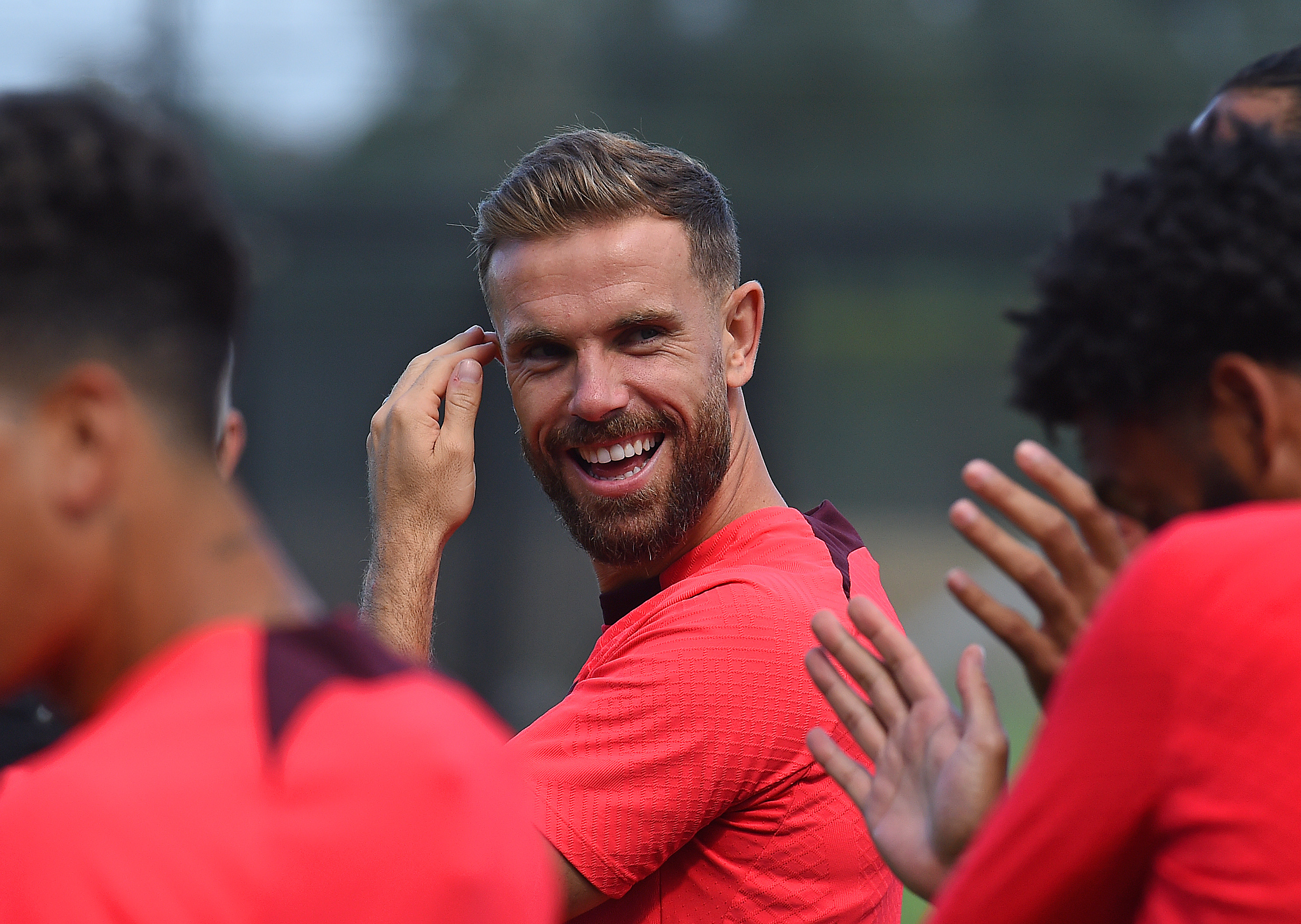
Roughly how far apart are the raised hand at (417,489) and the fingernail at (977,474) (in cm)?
143

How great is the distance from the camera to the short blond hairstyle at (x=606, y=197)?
8.34 feet

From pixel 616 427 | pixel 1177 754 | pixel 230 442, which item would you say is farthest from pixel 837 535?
pixel 1177 754

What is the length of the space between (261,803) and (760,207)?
444 inches

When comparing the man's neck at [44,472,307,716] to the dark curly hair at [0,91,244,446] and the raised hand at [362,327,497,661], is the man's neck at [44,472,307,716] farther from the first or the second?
the raised hand at [362,327,497,661]

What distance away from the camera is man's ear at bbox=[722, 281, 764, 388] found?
2.68 meters

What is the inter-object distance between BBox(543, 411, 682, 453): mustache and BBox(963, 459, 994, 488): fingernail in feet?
3.96

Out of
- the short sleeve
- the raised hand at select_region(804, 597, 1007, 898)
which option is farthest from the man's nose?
the raised hand at select_region(804, 597, 1007, 898)

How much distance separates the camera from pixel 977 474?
1.34m

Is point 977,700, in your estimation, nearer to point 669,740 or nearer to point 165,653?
point 669,740

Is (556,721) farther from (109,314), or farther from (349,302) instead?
(349,302)

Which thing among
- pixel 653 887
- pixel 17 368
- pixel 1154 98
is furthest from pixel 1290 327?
pixel 1154 98

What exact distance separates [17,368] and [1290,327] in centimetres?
116

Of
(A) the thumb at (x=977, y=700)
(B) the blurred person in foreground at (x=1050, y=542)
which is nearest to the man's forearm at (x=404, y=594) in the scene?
(A) the thumb at (x=977, y=700)

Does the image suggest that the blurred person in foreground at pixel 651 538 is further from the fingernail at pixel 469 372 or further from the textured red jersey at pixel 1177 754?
the textured red jersey at pixel 1177 754
